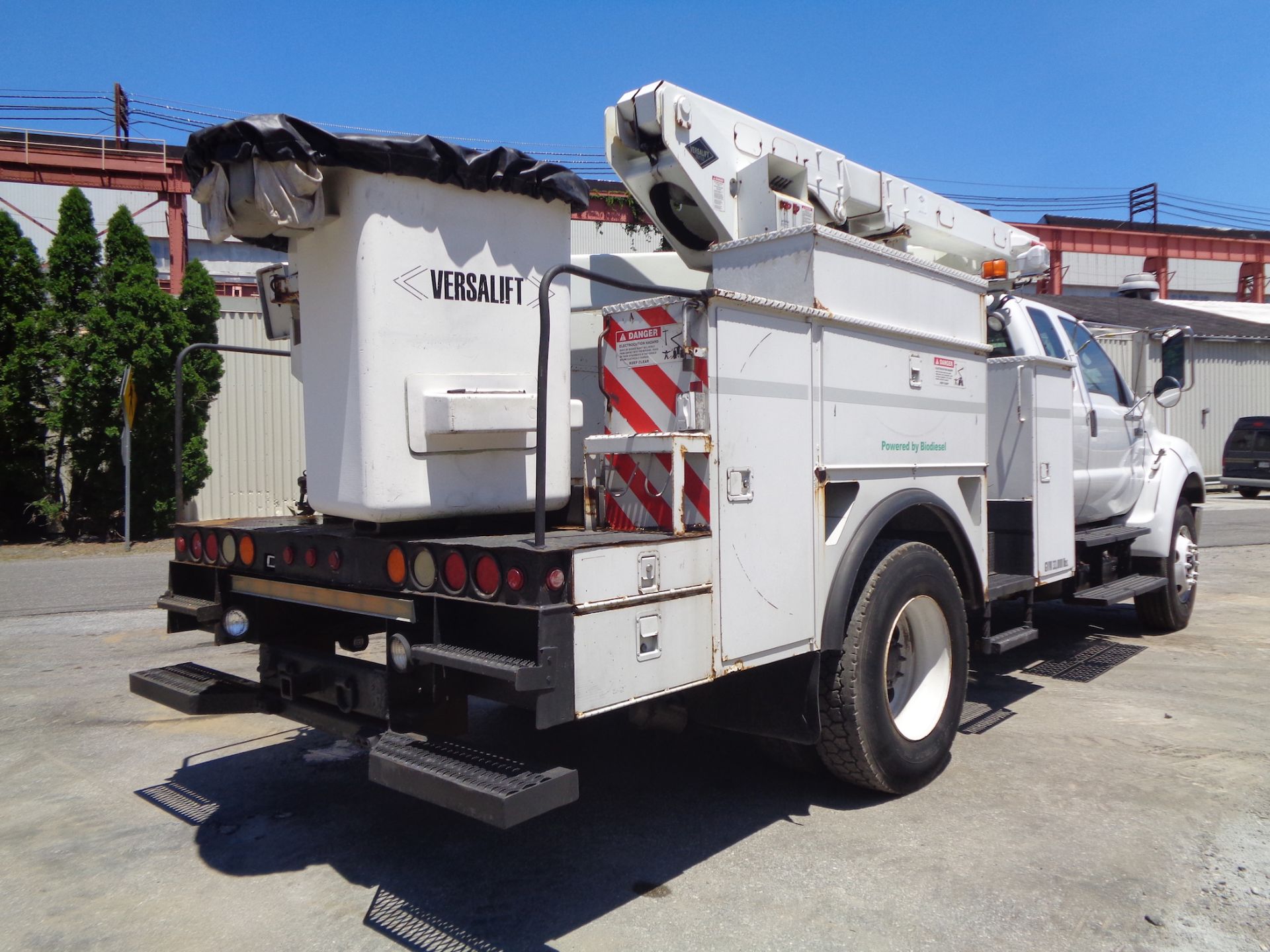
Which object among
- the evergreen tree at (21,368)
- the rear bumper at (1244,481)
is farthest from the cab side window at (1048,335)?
the rear bumper at (1244,481)

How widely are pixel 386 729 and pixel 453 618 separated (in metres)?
0.55

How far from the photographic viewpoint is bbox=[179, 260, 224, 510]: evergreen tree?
1598cm

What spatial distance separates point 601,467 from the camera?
142 inches

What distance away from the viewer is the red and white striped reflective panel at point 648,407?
331 cm

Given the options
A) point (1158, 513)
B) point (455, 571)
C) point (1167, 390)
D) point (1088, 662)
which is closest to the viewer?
point (455, 571)

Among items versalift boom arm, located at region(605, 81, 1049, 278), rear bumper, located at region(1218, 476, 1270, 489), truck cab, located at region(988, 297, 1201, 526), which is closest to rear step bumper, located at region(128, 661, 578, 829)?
versalift boom arm, located at region(605, 81, 1049, 278)

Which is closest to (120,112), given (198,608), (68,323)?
(68,323)

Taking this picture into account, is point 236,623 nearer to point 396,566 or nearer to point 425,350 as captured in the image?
point 396,566

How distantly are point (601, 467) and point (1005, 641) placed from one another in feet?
8.72

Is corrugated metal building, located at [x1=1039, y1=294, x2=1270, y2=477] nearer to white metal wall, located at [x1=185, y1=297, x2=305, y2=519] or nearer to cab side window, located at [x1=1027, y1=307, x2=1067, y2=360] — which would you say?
white metal wall, located at [x1=185, y1=297, x2=305, y2=519]

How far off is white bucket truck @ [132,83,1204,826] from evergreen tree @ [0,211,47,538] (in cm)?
1360

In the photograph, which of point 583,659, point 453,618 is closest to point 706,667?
point 583,659

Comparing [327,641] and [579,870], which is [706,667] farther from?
[327,641]

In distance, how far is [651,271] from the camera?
4.91 meters
